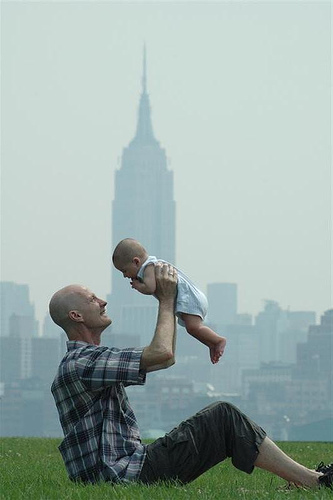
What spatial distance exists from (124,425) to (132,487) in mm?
487

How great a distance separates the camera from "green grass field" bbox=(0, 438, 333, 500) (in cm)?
777

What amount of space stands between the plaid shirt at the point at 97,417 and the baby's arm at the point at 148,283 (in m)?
0.54

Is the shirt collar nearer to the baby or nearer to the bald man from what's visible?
the bald man

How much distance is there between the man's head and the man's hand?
1.35 ft

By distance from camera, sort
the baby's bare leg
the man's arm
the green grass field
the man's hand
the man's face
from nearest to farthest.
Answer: the green grass field, the man's arm, the man's face, the man's hand, the baby's bare leg

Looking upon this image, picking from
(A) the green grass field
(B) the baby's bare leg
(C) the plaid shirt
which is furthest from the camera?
(B) the baby's bare leg

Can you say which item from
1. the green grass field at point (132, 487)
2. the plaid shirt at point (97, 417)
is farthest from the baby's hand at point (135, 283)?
the green grass field at point (132, 487)

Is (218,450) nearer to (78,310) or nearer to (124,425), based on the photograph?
(124,425)

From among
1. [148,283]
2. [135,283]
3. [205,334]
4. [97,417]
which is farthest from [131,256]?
[97,417]

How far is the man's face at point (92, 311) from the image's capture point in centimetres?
848

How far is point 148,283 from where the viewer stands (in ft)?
29.0

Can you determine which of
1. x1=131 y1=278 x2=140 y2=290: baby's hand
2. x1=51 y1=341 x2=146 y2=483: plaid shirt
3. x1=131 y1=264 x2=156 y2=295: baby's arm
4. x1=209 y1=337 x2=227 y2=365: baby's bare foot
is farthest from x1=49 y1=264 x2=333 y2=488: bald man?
x1=209 y1=337 x2=227 y2=365: baby's bare foot

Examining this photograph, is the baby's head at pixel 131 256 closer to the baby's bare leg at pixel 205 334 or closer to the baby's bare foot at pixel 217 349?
the baby's bare leg at pixel 205 334

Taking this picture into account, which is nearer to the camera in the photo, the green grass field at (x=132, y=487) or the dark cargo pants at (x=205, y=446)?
the green grass field at (x=132, y=487)
